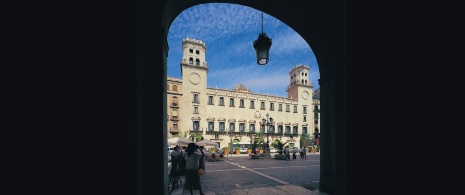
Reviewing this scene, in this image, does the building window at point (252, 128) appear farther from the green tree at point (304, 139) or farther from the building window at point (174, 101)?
the building window at point (174, 101)

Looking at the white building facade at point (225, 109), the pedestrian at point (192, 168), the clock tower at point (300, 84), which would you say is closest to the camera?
the pedestrian at point (192, 168)

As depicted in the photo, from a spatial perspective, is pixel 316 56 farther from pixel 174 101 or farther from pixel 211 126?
pixel 211 126

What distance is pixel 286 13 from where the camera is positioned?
4762 mm

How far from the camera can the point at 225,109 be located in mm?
40031

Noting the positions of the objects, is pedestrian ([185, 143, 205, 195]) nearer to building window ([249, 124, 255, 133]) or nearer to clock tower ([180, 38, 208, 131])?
clock tower ([180, 38, 208, 131])

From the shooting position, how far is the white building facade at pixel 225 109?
3609 cm

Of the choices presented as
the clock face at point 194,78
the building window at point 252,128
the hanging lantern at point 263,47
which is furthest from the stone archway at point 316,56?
the building window at point 252,128

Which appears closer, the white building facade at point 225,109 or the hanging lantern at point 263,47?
the hanging lantern at point 263,47

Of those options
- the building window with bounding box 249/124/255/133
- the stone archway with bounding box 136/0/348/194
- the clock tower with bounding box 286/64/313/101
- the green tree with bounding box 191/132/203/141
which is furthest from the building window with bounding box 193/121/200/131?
the stone archway with bounding box 136/0/348/194

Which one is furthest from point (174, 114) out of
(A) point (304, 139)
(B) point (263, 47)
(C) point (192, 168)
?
(B) point (263, 47)

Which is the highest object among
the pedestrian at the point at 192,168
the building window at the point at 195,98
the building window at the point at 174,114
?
the building window at the point at 195,98
